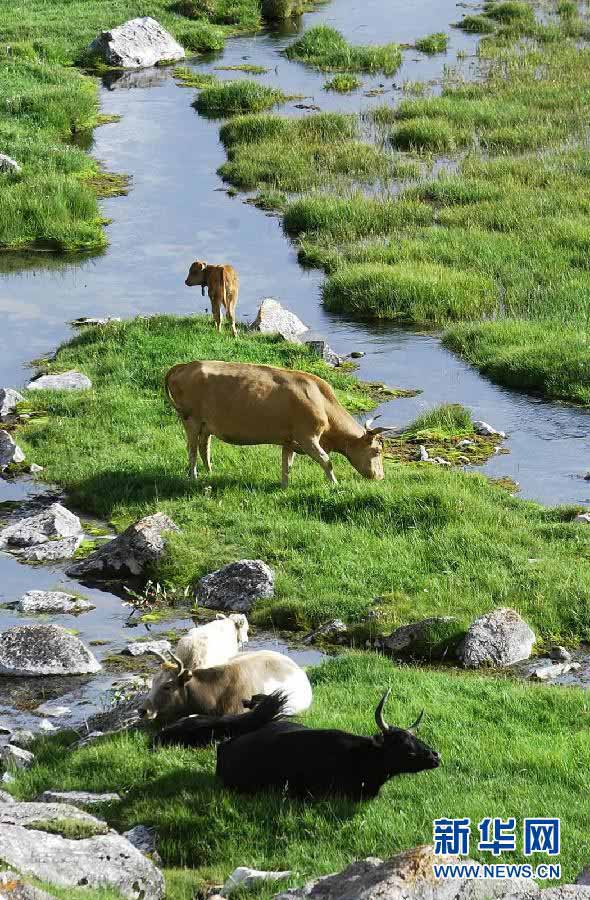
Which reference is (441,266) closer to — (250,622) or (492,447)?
(492,447)

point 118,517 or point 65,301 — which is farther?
point 65,301

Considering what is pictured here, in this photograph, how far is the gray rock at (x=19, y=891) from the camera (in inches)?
264

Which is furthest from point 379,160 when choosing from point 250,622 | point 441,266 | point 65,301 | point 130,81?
point 250,622

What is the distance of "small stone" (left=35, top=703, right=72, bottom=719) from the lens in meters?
11.4

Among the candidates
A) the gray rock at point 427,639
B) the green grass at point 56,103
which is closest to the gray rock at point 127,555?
the gray rock at point 427,639

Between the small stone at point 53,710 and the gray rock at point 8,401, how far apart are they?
7827mm

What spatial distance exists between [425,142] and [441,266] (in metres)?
9.84

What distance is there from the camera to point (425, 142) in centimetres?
3359

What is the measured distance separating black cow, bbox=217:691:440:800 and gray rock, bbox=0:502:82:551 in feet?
21.0

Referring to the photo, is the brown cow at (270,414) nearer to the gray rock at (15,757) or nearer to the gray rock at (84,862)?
the gray rock at (15,757)

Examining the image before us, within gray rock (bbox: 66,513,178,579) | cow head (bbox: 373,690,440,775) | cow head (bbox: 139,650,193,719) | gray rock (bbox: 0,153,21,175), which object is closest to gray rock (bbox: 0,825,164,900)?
cow head (bbox: 373,690,440,775)

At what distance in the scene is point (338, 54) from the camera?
143ft

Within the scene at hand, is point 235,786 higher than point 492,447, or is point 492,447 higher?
point 235,786

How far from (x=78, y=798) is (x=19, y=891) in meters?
2.34
